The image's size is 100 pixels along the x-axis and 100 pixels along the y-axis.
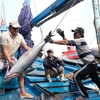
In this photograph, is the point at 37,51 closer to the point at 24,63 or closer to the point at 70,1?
the point at 24,63

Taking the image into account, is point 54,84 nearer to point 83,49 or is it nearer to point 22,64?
point 83,49

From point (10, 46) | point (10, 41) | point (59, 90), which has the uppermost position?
point (10, 41)

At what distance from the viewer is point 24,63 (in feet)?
17.3

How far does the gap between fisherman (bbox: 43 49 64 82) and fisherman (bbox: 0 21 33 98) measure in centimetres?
131

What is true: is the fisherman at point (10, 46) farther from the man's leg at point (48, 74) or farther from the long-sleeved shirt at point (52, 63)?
the long-sleeved shirt at point (52, 63)

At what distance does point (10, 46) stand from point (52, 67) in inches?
66.0

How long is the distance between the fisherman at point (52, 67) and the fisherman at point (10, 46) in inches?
Answer: 51.7

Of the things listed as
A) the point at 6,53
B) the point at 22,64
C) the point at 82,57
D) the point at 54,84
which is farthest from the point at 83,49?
the point at 6,53

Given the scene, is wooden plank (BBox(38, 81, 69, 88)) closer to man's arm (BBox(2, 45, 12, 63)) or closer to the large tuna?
the large tuna

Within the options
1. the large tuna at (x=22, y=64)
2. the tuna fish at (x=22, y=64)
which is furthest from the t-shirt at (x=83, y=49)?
the tuna fish at (x=22, y=64)

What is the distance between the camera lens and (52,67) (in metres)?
6.78

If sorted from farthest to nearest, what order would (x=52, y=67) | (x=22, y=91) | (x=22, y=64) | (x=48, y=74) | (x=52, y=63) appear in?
(x=52, y=63)
(x=52, y=67)
(x=48, y=74)
(x=22, y=91)
(x=22, y=64)

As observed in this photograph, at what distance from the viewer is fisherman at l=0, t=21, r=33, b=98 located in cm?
534

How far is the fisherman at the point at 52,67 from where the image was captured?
673cm
